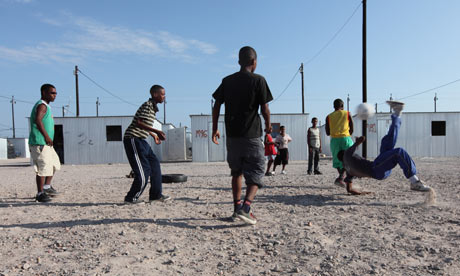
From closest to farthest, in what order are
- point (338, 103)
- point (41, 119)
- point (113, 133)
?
1. point (41, 119)
2. point (338, 103)
3. point (113, 133)

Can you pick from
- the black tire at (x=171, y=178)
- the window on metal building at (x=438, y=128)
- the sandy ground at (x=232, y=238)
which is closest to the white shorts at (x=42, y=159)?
the sandy ground at (x=232, y=238)

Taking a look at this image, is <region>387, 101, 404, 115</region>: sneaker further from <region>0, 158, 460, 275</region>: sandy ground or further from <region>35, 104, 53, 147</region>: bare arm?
<region>35, 104, 53, 147</region>: bare arm

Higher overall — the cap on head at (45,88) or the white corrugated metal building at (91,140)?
the cap on head at (45,88)

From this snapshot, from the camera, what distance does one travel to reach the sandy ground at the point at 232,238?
7.16 ft

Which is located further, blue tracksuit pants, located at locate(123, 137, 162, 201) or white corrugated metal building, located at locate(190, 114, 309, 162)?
white corrugated metal building, located at locate(190, 114, 309, 162)

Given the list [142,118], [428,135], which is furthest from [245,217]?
[428,135]

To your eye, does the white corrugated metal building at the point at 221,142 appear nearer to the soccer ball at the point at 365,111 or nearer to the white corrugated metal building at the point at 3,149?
the soccer ball at the point at 365,111

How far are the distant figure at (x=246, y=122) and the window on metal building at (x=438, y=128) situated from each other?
64.9ft

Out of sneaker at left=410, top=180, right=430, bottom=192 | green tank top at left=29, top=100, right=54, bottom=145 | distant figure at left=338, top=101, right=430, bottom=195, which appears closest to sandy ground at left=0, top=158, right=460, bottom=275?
sneaker at left=410, top=180, right=430, bottom=192

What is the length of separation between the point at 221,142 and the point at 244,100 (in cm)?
1483

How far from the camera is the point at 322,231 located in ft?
9.79

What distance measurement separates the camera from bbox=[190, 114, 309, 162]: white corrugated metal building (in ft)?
59.2

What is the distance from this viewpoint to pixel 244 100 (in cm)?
317

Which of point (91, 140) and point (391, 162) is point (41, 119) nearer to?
point (391, 162)
